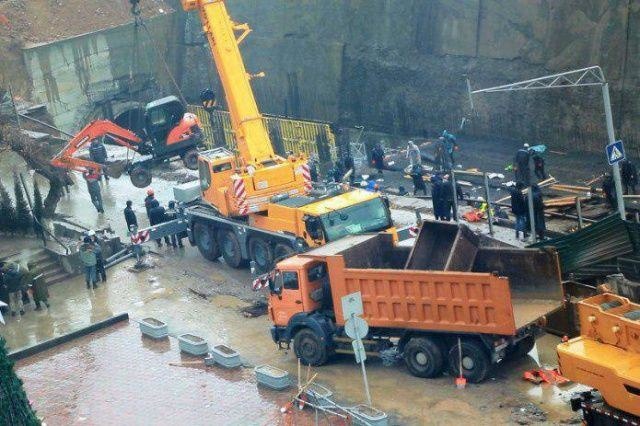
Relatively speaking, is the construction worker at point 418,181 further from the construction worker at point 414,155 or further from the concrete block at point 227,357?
the concrete block at point 227,357

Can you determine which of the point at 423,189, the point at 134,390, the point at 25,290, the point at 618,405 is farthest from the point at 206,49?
the point at 618,405

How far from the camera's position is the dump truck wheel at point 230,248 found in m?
24.9

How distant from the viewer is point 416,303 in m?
17.1

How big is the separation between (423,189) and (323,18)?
13.5 m

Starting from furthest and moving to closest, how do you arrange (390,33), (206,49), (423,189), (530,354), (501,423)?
1. (206,49)
2. (390,33)
3. (423,189)
4. (530,354)
5. (501,423)

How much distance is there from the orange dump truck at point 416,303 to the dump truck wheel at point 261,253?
4519 millimetres

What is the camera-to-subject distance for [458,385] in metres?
16.7

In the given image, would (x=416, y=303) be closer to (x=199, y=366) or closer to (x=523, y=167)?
(x=199, y=366)

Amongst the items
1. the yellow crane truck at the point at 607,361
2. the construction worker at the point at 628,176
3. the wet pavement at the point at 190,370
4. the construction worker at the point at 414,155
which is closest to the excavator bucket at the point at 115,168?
the wet pavement at the point at 190,370

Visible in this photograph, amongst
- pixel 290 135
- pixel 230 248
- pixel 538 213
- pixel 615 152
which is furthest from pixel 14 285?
pixel 615 152

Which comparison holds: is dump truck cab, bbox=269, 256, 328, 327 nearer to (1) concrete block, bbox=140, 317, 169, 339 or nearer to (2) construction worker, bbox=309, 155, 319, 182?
(1) concrete block, bbox=140, 317, 169, 339

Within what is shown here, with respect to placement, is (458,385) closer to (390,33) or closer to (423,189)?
(423,189)

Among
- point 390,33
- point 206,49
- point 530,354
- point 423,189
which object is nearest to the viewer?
point 530,354

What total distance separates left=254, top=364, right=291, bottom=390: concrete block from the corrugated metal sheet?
227 inches
